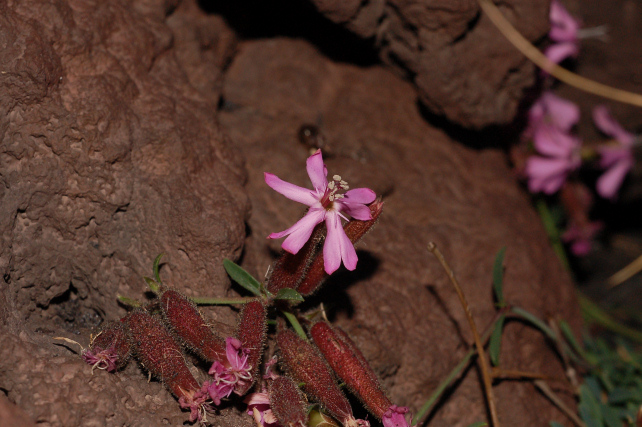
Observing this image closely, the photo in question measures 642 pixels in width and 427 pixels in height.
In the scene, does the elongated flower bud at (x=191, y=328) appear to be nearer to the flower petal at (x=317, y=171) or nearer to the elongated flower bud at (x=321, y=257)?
the elongated flower bud at (x=321, y=257)

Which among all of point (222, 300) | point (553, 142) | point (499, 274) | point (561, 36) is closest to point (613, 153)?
point (553, 142)

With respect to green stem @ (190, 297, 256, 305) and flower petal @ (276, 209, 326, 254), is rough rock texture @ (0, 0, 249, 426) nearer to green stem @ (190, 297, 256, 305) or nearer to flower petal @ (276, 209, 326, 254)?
green stem @ (190, 297, 256, 305)

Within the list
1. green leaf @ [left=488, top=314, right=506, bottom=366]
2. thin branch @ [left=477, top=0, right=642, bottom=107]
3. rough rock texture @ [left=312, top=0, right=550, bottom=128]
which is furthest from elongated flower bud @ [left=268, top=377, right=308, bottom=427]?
thin branch @ [left=477, top=0, right=642, bottom=107]

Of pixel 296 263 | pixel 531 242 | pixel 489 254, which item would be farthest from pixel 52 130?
pixel 531 242

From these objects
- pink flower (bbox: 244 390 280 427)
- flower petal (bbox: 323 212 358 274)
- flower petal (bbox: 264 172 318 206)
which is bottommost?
pink flower (bbox: 244 390 280 427)

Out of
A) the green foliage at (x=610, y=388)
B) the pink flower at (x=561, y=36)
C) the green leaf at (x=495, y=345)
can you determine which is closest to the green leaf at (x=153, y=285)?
the green leaf at (x=495, y=345)

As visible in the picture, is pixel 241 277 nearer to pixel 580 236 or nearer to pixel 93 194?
pixel 93 194

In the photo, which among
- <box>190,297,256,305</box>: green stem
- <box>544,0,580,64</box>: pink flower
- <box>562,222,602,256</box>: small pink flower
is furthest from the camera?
<box>562,222,602,256</box>: small pink flower
